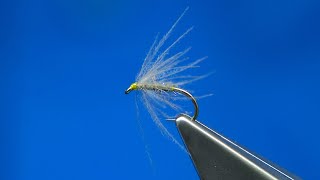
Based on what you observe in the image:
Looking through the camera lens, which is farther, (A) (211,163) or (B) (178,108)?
(B) (178,108)

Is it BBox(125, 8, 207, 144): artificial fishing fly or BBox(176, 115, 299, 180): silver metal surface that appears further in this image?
BBox(125, 8, 207, 144): artificial fishing fly

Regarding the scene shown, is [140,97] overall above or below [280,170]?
A: above

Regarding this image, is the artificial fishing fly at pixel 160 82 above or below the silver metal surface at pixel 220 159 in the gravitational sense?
above

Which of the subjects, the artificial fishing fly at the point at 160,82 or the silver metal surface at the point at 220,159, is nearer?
the silver metal surface at the point at 220,159

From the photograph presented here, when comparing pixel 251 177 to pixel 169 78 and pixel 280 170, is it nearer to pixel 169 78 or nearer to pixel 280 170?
pixel 280 170

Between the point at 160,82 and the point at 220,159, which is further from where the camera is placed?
the point at 160,82

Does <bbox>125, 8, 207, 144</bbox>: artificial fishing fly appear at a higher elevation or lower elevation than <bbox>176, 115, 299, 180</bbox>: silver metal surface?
higher

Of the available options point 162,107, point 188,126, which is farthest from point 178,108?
point 188,126

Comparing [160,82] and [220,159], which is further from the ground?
[160,82]
